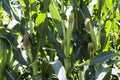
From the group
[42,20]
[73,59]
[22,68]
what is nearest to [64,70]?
[73,59]

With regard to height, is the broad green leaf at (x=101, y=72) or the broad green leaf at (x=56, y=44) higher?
the broad green leaf at (x=56, y=44)

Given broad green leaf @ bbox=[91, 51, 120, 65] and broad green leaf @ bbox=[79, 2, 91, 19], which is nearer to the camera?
broad green leaf @ bbox=[91, 51, 120, 65]

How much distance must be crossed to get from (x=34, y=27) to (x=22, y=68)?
325mm

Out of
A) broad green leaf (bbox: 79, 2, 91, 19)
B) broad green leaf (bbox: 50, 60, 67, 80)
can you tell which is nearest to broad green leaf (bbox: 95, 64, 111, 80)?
broad green leaf (bbox: 50, 60, 67, 80)

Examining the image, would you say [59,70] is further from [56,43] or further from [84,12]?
[84,12]

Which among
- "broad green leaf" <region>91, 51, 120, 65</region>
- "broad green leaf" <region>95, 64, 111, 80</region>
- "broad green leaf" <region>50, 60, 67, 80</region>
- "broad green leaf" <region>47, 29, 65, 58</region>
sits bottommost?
"broad green leaf" <region>95, 64, 111, 80</region>

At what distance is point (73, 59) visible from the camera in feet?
4.02

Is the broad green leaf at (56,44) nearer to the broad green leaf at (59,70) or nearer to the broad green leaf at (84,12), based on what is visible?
the broad green leaf at (59,70)

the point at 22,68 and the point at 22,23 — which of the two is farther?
the point at 22,68

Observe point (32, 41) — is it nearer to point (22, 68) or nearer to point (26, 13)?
point (26, 13)

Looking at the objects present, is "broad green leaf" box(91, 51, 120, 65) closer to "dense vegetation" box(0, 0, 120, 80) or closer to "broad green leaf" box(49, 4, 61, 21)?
"dense vegetation" box(0, 0, 120, 80)

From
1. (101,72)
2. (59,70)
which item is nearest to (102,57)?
(101,72)

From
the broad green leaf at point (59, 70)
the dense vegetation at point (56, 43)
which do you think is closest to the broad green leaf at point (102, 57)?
the dense vegetation at point (56, 43)

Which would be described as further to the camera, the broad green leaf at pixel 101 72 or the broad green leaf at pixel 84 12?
the broad green leaf at pixel 84 12
